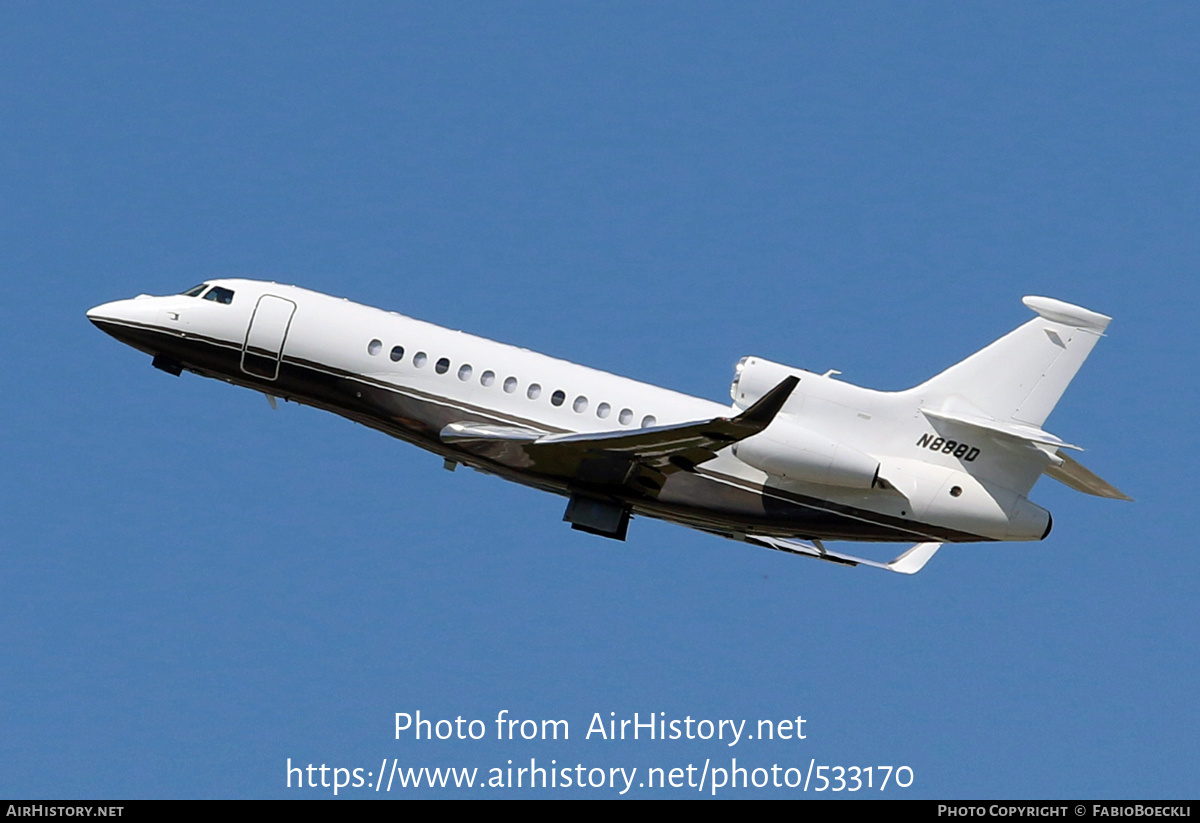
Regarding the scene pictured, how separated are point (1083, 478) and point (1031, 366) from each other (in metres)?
2.13

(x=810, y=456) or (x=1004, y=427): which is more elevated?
(x=1004, y=427)

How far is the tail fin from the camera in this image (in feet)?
85.6

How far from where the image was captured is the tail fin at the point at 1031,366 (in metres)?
26.1

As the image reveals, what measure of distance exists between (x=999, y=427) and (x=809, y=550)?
187 inches

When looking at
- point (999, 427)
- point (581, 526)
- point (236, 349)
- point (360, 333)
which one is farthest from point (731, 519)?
point (236, 349)

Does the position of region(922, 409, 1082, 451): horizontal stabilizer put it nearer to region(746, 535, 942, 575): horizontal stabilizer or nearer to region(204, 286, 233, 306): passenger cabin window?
region(746, 535, 942, 575): horizontal stabilizer

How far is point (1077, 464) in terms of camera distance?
26672 mm

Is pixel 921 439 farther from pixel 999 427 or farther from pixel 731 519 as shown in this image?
pixel 731 519

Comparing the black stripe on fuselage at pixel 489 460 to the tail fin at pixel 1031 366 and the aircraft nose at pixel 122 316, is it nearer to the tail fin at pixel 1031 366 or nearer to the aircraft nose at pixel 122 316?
the aircraft nose at pixel 122 316

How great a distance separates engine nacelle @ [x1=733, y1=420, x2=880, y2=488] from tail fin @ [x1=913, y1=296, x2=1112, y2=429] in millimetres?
1880

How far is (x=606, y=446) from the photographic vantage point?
25688 millimetres

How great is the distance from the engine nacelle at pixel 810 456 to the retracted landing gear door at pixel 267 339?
8172mm

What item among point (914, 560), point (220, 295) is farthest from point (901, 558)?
point (220, 295)

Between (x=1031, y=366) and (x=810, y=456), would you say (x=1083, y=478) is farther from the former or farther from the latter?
(x=810, y=456)
